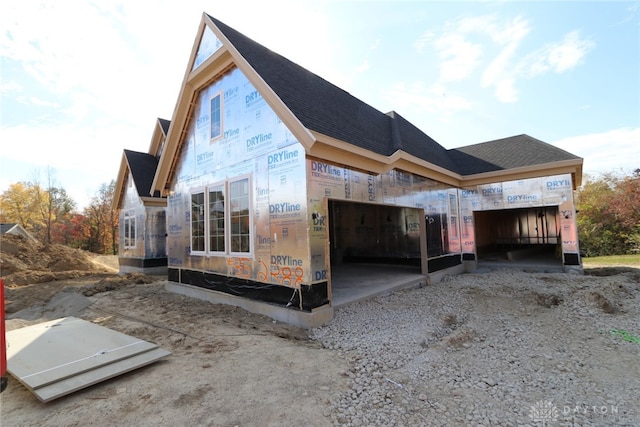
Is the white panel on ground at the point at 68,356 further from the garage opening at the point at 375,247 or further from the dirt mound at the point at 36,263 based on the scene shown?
the dirt mound at the point at 36,263

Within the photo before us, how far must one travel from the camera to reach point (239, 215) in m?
7.23

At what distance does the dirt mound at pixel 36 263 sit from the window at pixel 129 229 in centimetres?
260

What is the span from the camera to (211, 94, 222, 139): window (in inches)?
319

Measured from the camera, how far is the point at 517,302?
7.00 meters

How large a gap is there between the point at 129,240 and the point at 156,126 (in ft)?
20.9

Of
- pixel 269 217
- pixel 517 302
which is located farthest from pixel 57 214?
pixel 517 302

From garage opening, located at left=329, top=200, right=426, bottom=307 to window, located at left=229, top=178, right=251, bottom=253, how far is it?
9.64 ft

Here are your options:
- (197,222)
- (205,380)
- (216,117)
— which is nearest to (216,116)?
(216,117)

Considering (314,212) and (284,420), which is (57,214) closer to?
(314,212)

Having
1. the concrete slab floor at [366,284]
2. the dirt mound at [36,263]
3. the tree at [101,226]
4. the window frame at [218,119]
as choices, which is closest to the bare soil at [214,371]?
the concrete slab floor at [366,284]

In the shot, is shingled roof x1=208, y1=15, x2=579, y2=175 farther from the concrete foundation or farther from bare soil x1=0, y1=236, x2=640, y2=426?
bare soil x1=0, y1=236, x2=640, y2=426

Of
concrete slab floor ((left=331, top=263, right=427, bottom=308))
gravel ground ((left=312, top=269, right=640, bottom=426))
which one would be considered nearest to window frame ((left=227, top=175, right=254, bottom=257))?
concrete slab floor ((left=331, top=263, right=427, bottom=308))

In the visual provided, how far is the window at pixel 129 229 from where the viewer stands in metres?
14.8

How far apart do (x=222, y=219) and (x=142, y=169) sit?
10269 mm
